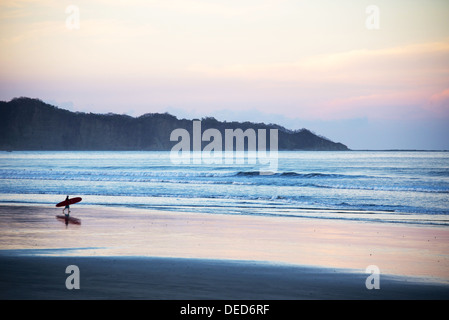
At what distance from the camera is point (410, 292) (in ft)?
32.7

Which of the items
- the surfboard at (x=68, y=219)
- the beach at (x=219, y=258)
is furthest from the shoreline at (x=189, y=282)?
the surfboard at (x=68, y=219)

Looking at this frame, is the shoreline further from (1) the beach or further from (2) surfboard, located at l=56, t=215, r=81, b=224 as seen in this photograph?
(2) surfboard, located at l=56, t=215, r=81, b=224

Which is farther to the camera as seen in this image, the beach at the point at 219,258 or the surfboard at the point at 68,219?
the surfboard at the point at 68,219

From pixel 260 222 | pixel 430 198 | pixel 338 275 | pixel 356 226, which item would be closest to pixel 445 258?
pixel 338 275

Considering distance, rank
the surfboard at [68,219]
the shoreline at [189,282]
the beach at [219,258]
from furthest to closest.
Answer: the surfboard at [68,219], the beach at [219,258], the shoreline at [189,282]

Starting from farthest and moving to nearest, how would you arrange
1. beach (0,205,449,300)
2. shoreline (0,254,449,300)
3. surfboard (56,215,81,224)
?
1. surfboard (56,215,81,224)
2. beach (0,205,449,300)
3. shoreline (0,254,449,300)

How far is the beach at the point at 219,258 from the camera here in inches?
389

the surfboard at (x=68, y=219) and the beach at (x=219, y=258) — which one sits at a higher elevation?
the surfboard at (x=68, y=219)

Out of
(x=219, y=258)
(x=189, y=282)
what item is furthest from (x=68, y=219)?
(x=189, y=282)

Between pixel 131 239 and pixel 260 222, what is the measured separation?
19.4 feet

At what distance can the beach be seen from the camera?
9891 mm

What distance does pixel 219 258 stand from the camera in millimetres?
13141

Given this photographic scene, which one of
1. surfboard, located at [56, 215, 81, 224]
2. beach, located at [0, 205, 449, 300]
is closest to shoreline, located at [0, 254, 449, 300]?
beach, located at [0, 205, 449, 300]

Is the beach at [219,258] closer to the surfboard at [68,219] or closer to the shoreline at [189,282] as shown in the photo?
the shoreline at [189,282]
